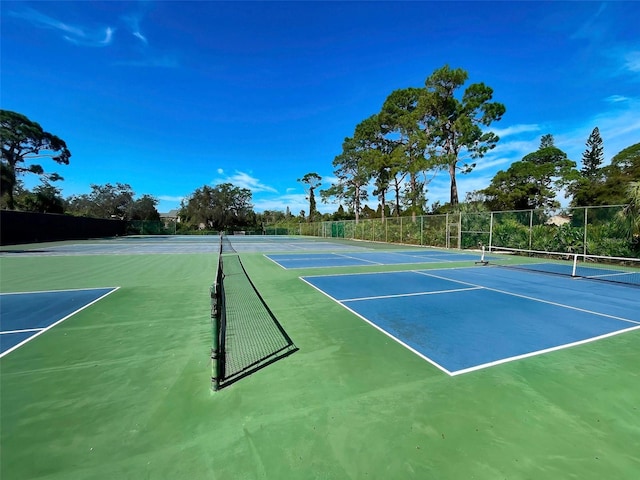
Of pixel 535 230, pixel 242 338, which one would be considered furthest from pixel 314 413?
pixel 535 230

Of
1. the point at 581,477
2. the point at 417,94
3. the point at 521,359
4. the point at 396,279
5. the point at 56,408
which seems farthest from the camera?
the point at 417,94

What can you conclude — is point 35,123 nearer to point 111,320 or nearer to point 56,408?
point 111,320

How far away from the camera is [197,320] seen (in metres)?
5.27

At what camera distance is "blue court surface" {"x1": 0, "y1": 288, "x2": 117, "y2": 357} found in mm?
4387

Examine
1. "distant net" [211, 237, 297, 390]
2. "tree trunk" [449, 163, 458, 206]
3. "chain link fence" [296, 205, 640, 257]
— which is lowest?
"distant net" [211, 237, 297, 390]

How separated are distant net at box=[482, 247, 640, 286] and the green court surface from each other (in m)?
6.98

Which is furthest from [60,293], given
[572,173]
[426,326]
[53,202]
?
[572,173]

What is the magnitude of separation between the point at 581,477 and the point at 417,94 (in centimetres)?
3618

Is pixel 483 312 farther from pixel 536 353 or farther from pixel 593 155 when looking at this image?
pixel 593 155

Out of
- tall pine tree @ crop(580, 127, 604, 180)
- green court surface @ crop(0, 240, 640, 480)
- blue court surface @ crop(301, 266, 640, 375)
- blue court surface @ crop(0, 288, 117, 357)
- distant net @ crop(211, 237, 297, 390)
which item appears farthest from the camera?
tall pine tree @ crop(580, 127, 604, 180)

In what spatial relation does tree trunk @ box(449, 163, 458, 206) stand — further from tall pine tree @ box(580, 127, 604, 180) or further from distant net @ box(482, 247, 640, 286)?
tall pine tree @ box(580, 127, 604, 180)

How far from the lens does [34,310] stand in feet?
18.7

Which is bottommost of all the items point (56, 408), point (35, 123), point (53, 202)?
point (56, 408)

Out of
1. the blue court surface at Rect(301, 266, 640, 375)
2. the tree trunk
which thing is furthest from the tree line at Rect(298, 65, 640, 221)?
the blue court surface at Rect(301, 266, 640, 375)
